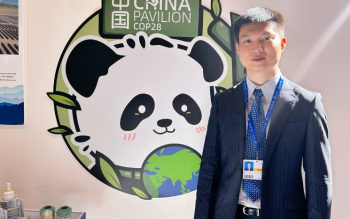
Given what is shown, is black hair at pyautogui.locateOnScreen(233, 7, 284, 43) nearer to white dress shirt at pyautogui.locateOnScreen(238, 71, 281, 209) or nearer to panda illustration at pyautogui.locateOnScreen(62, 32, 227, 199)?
white dress shirt at pyautogui.locateOnScreen(238, 71, 281, 209)

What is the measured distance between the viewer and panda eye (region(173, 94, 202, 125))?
5.39 ft

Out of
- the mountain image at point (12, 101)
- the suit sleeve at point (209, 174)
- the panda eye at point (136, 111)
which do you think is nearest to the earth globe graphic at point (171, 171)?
the panda eye at point (136, 111)

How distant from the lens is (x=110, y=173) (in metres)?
1.68

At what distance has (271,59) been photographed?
118cm

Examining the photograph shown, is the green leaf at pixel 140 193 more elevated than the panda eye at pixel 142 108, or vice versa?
the panda eye at pixel 142 108

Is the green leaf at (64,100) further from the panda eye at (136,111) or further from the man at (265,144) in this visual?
the man at (265,144)

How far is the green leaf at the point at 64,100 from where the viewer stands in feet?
5.49

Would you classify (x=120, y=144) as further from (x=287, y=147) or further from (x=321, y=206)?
(x=321, y=206)

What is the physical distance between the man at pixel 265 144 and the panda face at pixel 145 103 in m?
0.38

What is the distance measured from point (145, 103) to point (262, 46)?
2.91ft

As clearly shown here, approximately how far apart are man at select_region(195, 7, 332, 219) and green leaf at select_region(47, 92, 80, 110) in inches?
41.3

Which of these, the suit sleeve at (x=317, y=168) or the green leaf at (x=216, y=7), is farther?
the green leaf at (x=216, y=7)

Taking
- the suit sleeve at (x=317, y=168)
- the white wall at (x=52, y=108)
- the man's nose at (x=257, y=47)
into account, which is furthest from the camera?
the white wall at (x=52, y=108)

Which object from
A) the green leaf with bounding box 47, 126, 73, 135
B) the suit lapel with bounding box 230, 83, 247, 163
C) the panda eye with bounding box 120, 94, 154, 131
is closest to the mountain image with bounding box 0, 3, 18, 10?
the green leaf with bounding box 47, 126, 73, 135
